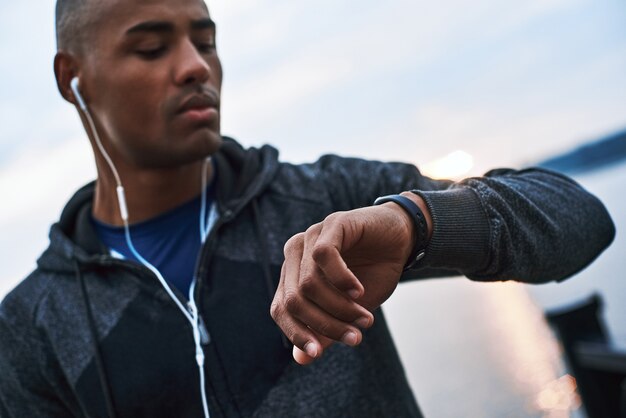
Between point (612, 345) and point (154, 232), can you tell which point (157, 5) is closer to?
point (154, 232)

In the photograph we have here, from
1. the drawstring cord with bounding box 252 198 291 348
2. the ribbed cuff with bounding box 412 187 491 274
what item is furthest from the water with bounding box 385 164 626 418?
the ribbed cuff with bounding box 412 187 491 274

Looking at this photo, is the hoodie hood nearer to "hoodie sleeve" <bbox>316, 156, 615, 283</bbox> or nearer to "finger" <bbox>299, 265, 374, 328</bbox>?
"hoodie sleeve" <bbox>316, 156, 615, 283</bbox>

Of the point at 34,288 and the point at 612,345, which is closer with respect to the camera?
the point at 34,288

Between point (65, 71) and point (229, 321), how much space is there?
1.07 metres

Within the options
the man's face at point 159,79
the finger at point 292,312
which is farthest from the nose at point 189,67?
the finger at point 292,312

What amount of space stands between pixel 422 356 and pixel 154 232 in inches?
375

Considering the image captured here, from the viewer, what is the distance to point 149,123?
1.89 metres

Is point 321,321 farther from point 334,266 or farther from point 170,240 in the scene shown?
point 170,240

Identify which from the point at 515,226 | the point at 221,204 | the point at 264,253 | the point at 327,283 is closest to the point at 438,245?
the point at 515,226

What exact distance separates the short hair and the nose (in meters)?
0.36

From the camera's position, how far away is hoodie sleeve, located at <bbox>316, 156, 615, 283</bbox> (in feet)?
4.30

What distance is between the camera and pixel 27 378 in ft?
6.15

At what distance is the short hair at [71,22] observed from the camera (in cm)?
200

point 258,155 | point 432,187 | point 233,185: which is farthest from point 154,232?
point 432,187
